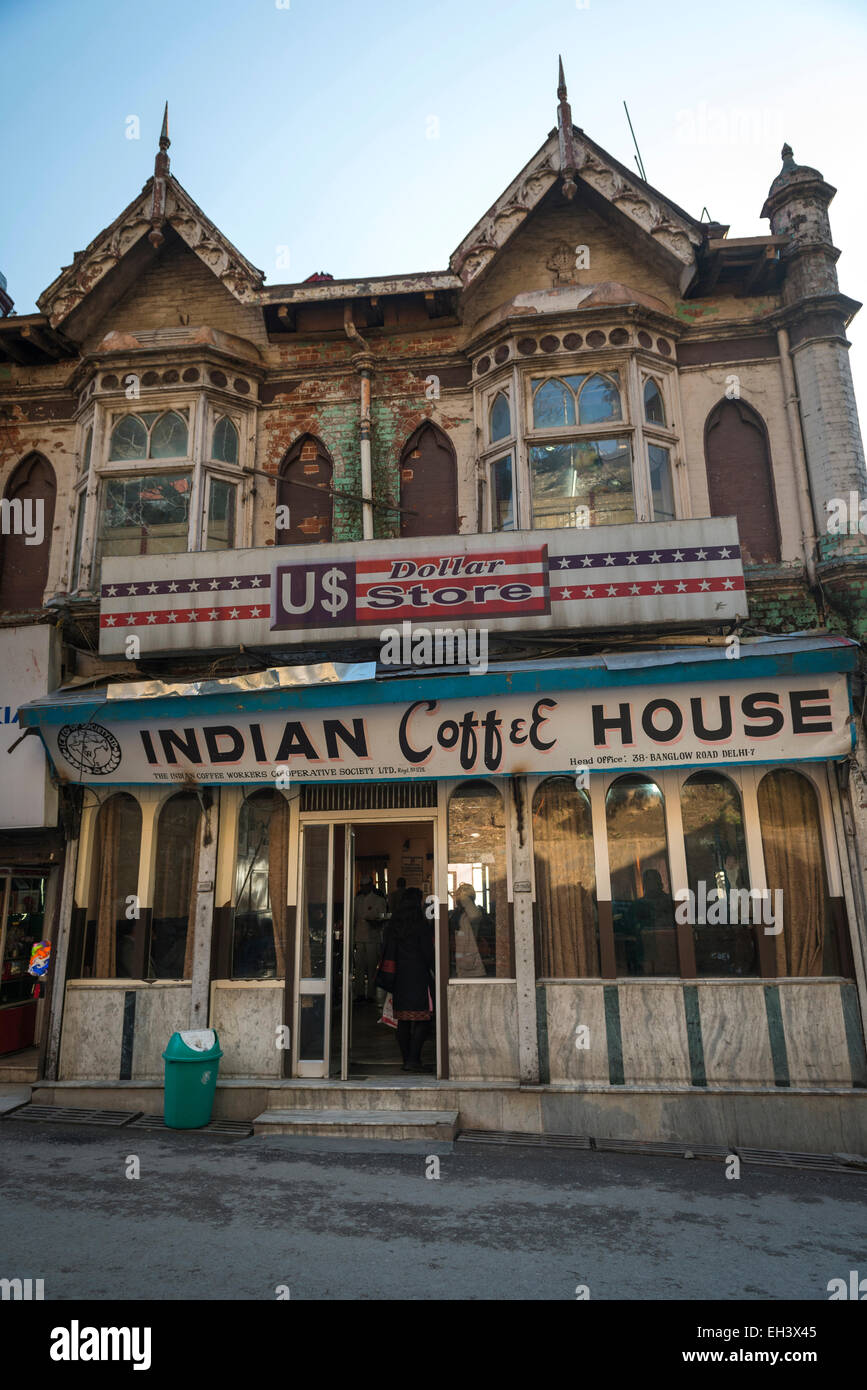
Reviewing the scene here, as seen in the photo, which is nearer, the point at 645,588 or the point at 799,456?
the point at 645,588

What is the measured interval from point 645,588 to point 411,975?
4996 millimetres

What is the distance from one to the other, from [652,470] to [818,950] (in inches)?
222

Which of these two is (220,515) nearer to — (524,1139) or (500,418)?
(500,418)

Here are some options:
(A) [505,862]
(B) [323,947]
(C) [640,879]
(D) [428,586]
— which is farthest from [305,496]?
(C) [640,879]

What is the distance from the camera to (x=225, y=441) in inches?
435

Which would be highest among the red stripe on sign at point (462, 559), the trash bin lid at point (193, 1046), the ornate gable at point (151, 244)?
the ornate gable at point (151, 244)

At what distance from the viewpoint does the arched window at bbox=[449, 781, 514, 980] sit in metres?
9.16

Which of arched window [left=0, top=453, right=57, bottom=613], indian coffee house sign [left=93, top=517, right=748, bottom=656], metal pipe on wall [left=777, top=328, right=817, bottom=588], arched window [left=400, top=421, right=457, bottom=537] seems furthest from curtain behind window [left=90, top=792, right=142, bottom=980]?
metal pipe on wall [left=777, top=328, right=817, bottom=588]

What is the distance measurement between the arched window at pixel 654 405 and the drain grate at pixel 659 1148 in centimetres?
789

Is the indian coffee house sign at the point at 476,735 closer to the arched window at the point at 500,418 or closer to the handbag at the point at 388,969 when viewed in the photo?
the handbag at the point at 388,969

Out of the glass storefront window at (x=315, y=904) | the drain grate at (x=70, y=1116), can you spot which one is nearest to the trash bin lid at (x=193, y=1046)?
the drain grate at (x=70, y=1116)

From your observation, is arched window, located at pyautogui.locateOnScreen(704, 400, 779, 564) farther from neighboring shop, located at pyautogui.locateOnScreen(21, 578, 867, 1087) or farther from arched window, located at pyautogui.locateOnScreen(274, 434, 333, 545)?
arched window, located at pyautogui.locateOnScreen(274, 434, 333, 545)

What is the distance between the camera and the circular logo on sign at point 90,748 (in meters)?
9.48
